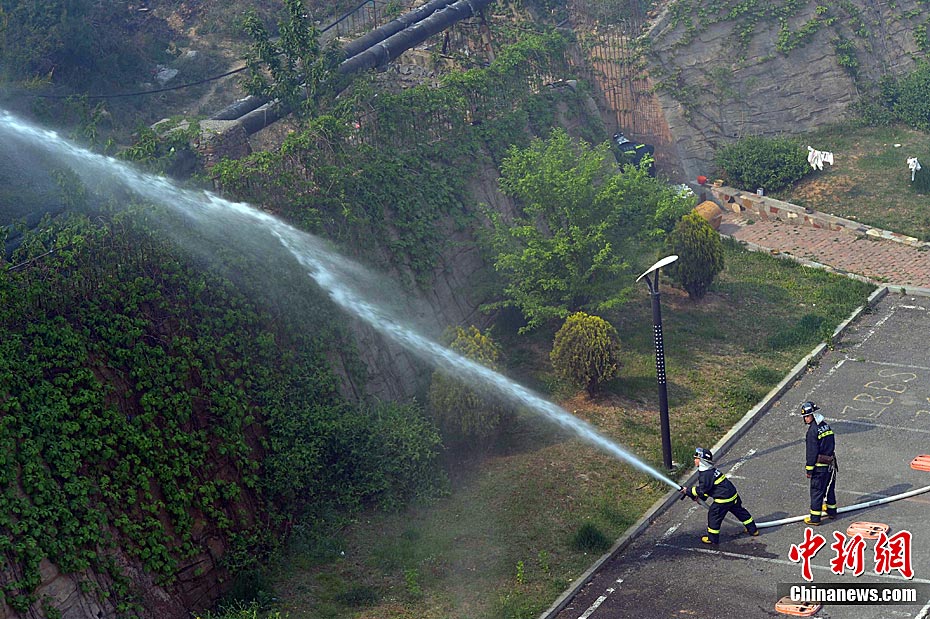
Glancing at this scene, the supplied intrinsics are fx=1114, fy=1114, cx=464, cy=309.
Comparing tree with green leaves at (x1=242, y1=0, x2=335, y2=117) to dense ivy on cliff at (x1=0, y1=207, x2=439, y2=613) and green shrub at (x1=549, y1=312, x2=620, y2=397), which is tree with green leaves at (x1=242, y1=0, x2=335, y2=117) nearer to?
dense ivy on cliff at (x1=0, y1=207, x2=439, y2=613)

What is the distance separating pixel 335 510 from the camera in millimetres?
15422

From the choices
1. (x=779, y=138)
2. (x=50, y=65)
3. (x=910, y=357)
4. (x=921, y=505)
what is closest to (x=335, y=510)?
(x=921, y=505)

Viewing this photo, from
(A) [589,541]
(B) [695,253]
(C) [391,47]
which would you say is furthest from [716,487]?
(C) [391,47]

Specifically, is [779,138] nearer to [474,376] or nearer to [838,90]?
[838,90]

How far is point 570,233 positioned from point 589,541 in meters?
7.96

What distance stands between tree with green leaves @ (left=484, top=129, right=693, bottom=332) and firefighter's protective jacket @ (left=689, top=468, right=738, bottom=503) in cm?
606

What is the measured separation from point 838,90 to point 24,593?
2730cm

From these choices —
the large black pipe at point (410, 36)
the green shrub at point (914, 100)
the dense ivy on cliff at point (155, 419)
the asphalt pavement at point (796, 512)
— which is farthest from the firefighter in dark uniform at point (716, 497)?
the green shrub at point (914, 100)

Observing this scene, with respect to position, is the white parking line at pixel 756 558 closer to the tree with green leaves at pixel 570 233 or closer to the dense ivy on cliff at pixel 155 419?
the dense ivy on cliff at pixel 155 419

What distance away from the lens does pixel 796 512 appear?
1523 centimetres

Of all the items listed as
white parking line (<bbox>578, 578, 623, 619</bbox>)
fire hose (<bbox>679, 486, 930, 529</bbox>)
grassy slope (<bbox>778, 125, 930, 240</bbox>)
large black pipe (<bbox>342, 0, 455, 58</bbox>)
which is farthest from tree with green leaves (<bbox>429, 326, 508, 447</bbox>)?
grassy slope (<bbox>778, 125, 930, 240</bbox>)

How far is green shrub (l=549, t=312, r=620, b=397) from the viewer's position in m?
18.8

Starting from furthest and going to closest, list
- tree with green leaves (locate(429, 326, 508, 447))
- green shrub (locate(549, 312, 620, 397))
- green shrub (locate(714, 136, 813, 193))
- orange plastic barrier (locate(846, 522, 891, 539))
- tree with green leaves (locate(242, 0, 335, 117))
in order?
green shrub (locate(714, 136, 813, 193))
tree with green leaves (locate(242, 0, 335, 117))
green shrub (locate(549, 312, 620, 397))
tree with green leaves (locate(429, 326, 508, 447))
orange plastic barrier (locate(846, 522, 891, 539))

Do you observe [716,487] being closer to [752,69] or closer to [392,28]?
[392,28]
